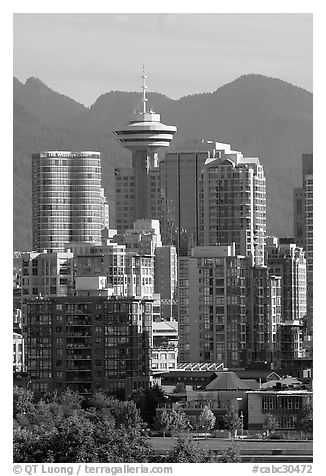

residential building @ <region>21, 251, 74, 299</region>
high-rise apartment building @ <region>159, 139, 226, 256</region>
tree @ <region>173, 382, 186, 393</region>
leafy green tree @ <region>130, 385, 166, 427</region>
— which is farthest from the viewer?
high-rise apartment building @ <region>159, 139, 226, 256</region>

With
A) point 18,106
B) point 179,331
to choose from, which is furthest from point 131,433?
point 179,331

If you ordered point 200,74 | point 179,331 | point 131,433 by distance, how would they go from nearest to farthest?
point 131,433, point 200,74, point 179,331

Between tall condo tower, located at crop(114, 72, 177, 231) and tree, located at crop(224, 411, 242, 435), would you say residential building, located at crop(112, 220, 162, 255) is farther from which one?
tree, located at crop(224, 411, 242, 435)

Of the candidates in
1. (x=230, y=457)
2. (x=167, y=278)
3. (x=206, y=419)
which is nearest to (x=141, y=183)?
(x=167, y=278)

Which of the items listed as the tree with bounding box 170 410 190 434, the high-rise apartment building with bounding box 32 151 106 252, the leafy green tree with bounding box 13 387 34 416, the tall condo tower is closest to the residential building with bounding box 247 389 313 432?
the tree with bounding box 170 410 190 434

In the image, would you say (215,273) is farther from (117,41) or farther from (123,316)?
(117,41)

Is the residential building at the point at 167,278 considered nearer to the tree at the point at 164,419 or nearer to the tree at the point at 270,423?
the tree at the point at 164,419

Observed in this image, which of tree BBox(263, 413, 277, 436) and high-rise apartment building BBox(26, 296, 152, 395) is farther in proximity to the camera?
high-rise apartment building BBox(26, 296, 152, 395)
